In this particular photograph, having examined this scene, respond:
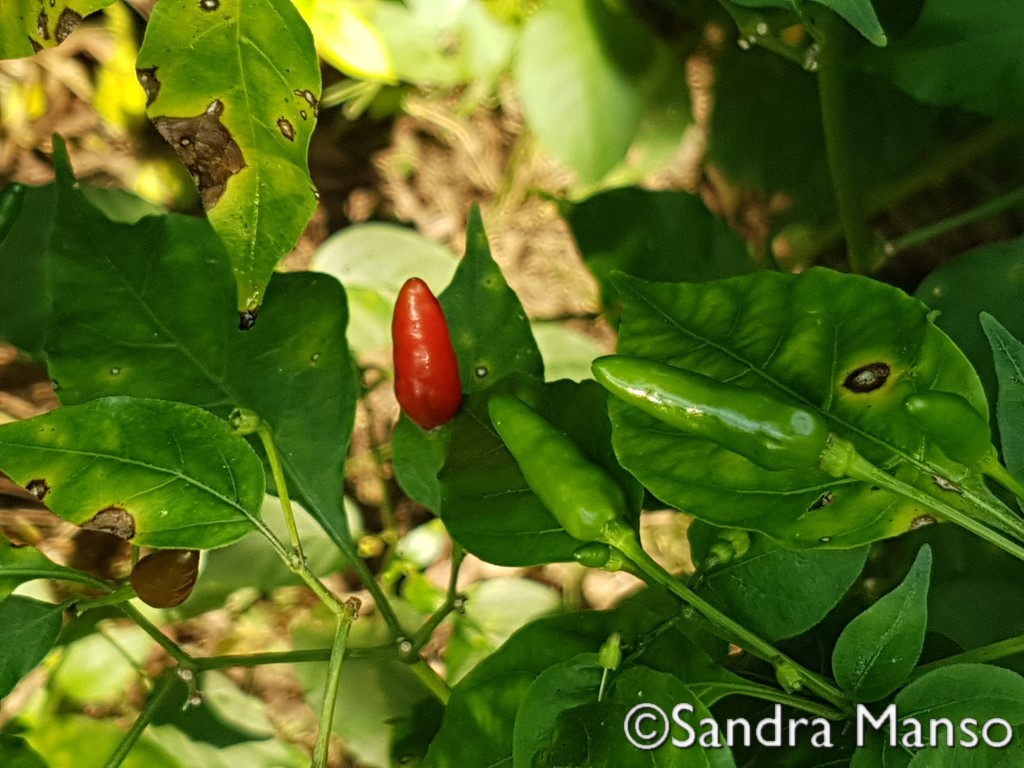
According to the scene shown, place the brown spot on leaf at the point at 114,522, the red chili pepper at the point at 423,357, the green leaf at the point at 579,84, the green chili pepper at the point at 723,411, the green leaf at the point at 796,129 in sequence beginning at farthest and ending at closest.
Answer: the green leaf at the point at 796,129 < the green leaf at the point at 579,84 < the red chili pepper at the point at 423,357 < the brown spot on leaf at the point at 114,522 < the green chili pepper at the point at 723,411

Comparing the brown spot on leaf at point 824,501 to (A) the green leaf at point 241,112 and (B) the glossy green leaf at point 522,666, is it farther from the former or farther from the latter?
(A) the green leaf at point 241,112

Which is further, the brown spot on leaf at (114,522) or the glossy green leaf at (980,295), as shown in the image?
the glossy green leaf at (980,295)

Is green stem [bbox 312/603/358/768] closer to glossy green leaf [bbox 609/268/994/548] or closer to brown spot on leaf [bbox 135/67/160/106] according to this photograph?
glossy green leaf [bbox 609/268/994/548]

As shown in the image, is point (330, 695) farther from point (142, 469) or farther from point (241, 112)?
point (241, 112)

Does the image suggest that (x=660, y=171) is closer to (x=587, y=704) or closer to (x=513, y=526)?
(x=513, y=526)

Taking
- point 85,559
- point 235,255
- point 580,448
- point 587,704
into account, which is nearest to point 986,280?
point 580,448

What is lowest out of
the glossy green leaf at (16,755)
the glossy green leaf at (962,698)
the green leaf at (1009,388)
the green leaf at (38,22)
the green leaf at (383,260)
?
the glossy green leaf at (16,755)

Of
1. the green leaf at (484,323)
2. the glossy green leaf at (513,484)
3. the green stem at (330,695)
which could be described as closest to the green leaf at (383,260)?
the green leaf at (484,323)
